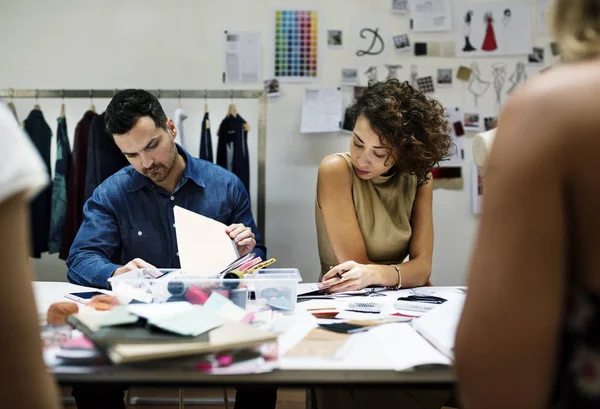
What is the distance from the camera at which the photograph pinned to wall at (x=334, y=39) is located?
3.09 meters

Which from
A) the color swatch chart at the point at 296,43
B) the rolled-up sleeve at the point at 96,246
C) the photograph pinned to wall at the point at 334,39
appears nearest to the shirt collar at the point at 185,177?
the rolled-up sleeve at the point at 96,246

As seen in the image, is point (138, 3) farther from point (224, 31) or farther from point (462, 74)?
point (462, 74)

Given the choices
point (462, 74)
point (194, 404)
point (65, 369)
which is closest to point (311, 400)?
point (65, 369)

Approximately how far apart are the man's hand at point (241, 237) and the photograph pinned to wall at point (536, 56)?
2122 mm

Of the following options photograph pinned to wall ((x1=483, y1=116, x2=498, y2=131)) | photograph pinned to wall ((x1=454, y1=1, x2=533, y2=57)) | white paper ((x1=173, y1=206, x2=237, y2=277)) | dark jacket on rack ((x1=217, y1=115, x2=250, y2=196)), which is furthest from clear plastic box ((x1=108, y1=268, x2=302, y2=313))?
photograph pinned to wall ((x1=454, y1=1, x2=533, y2=57))

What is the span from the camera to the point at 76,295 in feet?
5.01

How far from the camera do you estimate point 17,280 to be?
24.2 inches

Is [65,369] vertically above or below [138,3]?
below

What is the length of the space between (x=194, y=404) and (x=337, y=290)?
4.20 ft

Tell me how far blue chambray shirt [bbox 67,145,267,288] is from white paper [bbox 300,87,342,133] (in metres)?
1.02

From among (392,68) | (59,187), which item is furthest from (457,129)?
(59,187)

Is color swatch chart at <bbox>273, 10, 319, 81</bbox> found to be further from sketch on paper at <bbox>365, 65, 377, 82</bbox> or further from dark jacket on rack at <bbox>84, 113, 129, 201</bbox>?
dark jacket on rack at <bbox>84, 113, 129, 201</bbox>

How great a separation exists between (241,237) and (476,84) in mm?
1938

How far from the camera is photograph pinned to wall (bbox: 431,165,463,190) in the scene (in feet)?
10.3
